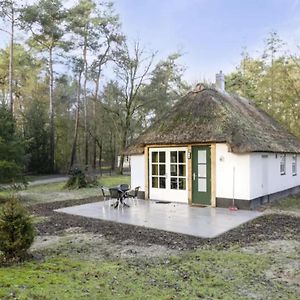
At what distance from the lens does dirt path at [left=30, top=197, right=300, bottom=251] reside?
6785 mm

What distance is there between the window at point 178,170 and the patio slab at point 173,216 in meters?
0.73

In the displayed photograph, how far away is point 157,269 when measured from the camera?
5.09 m

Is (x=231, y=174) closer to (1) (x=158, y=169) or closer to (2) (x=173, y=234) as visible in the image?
(1) (x=158, y=169)

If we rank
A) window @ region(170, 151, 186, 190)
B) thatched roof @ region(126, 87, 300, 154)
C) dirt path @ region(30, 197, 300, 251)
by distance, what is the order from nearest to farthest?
dirt path @ region(30, 197, 300, 251)
thatched roof @ region(126, 87, 300, 154)
window @ region(170, 151, 186, 190)

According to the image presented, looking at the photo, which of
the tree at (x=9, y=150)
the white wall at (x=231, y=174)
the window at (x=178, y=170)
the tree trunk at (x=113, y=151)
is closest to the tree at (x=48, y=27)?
the tree trunk at (x=113, y=151)

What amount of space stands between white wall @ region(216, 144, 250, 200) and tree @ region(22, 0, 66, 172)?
60.3 feet

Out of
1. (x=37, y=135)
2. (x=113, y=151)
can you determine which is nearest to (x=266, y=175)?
(x=37, y=135)

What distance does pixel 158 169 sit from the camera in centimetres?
1240

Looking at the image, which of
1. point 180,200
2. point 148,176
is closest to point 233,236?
point 180,200

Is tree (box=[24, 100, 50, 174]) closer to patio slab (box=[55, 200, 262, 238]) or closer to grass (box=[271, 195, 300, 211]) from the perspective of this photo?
patio slab (box=[55, 200, 262, 238])

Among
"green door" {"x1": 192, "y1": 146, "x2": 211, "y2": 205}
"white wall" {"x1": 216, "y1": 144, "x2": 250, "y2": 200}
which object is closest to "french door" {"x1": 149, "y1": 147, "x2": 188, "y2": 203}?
"green door" {"x1": 192, "y1": 146, "x2": 211, "y2": 205}

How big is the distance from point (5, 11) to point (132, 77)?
9991mm

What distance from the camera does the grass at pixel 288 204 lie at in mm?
11102

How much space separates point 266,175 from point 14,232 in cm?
918
